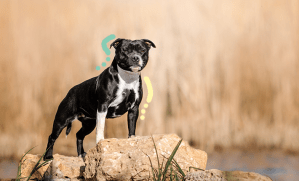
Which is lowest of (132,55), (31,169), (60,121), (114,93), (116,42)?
(31,169)

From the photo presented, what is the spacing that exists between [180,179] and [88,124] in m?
2.11

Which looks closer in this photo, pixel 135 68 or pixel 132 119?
pixel 135 68

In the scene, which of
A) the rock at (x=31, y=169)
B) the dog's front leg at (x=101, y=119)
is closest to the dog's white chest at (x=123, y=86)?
the dog's front leg at (x=101, y=119)

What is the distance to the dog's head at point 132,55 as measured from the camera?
150 inches

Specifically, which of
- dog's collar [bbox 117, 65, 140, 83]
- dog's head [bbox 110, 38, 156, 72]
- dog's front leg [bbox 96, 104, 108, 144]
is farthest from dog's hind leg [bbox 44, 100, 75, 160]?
dog's head [bbox 110, 38, 156, 72]

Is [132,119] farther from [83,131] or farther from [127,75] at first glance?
[83,131]

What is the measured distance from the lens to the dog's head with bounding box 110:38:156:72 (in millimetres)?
3814

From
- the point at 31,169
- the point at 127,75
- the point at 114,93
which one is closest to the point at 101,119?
the point at 114,93

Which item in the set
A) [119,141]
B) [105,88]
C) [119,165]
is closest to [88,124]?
[105,88]

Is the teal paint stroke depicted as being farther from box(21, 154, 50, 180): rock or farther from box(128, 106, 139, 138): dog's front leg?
box(21, 154, 50, 180): rock

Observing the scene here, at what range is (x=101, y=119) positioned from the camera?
3926mm

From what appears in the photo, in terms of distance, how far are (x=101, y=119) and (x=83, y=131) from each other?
97 centimetres

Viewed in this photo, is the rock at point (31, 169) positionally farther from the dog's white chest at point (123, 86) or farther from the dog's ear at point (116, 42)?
the dog's ear at point (116, 42)

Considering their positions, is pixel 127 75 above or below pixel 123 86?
above
